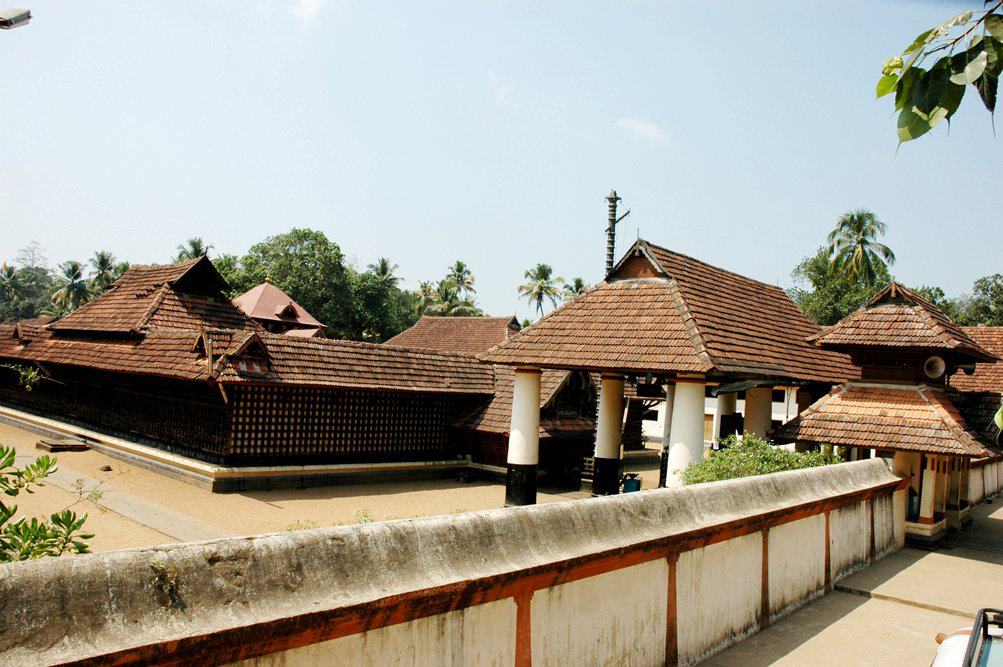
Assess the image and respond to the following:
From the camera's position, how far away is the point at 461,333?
123 ft

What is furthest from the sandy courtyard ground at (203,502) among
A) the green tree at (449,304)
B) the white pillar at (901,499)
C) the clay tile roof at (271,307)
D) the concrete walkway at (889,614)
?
the green tree at (449,304)

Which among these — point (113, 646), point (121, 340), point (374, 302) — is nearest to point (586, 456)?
point (121, 340)

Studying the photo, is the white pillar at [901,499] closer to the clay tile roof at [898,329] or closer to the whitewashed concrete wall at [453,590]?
the clay tile roof at [898,329]

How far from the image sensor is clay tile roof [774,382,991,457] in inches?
436

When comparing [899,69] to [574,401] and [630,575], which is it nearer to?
[630,575]

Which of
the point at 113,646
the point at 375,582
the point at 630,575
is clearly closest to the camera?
the point at 113,646

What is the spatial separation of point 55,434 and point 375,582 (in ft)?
65.2

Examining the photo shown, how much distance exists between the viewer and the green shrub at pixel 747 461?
10102 millimetres

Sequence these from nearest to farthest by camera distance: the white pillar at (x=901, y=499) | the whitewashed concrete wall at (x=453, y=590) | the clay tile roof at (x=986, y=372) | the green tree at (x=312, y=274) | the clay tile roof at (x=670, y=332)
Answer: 1. the whitewashed concrete wall at (x=453, y=590)
2. the white pillar at (x=901, y=499)
3. the clay tile roof at (x=670, y=332)
4. the clay tile roof at (x=986, y=372)
5. the green tree at (x=312, y=274)

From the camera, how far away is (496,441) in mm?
19094

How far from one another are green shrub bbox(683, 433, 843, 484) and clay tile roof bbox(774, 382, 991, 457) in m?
1.33

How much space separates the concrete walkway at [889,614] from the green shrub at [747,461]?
64.7 inches

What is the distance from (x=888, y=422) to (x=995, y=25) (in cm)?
1070

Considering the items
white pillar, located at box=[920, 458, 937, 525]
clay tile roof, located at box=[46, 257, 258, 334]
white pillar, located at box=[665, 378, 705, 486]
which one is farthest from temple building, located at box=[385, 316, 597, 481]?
white pillar, located at box=[920, 458, 937, 525]
